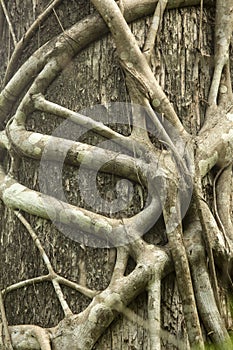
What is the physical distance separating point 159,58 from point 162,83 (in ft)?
0.31

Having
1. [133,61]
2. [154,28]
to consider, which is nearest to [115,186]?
[133,61]

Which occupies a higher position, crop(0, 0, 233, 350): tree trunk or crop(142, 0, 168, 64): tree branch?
crop(142, 0, 168, 64): tree branch

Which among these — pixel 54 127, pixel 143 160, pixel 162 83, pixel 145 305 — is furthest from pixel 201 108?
pixel 145 305

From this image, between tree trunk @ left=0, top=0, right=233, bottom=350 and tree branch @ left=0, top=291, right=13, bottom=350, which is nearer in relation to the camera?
tree trunk @ left=0, top=0, right=233, bottom=350

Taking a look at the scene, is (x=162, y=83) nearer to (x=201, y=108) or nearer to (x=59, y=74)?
(x=201, y=108)

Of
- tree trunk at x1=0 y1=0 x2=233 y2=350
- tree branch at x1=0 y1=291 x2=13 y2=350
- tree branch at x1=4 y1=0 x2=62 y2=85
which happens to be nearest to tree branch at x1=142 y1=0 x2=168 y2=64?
tree trunk at x1=0 y1=0 x2=233 y2=350

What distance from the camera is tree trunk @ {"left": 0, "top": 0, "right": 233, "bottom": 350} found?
2.23m

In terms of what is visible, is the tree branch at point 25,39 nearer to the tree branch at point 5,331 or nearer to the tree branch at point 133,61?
the tree branch at point 133,61

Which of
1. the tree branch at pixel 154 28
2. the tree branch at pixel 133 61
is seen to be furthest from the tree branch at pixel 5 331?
the tree branch at pixel 154 28

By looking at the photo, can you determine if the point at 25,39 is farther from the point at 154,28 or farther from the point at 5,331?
the point at 5,331

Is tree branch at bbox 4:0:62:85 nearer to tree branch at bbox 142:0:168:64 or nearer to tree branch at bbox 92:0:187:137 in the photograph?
tree branch at bbox 92:0:187:137

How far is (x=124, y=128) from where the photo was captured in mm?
2412

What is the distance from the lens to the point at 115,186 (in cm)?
237

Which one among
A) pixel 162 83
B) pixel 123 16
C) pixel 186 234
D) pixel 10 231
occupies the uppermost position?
pixel 123 16
